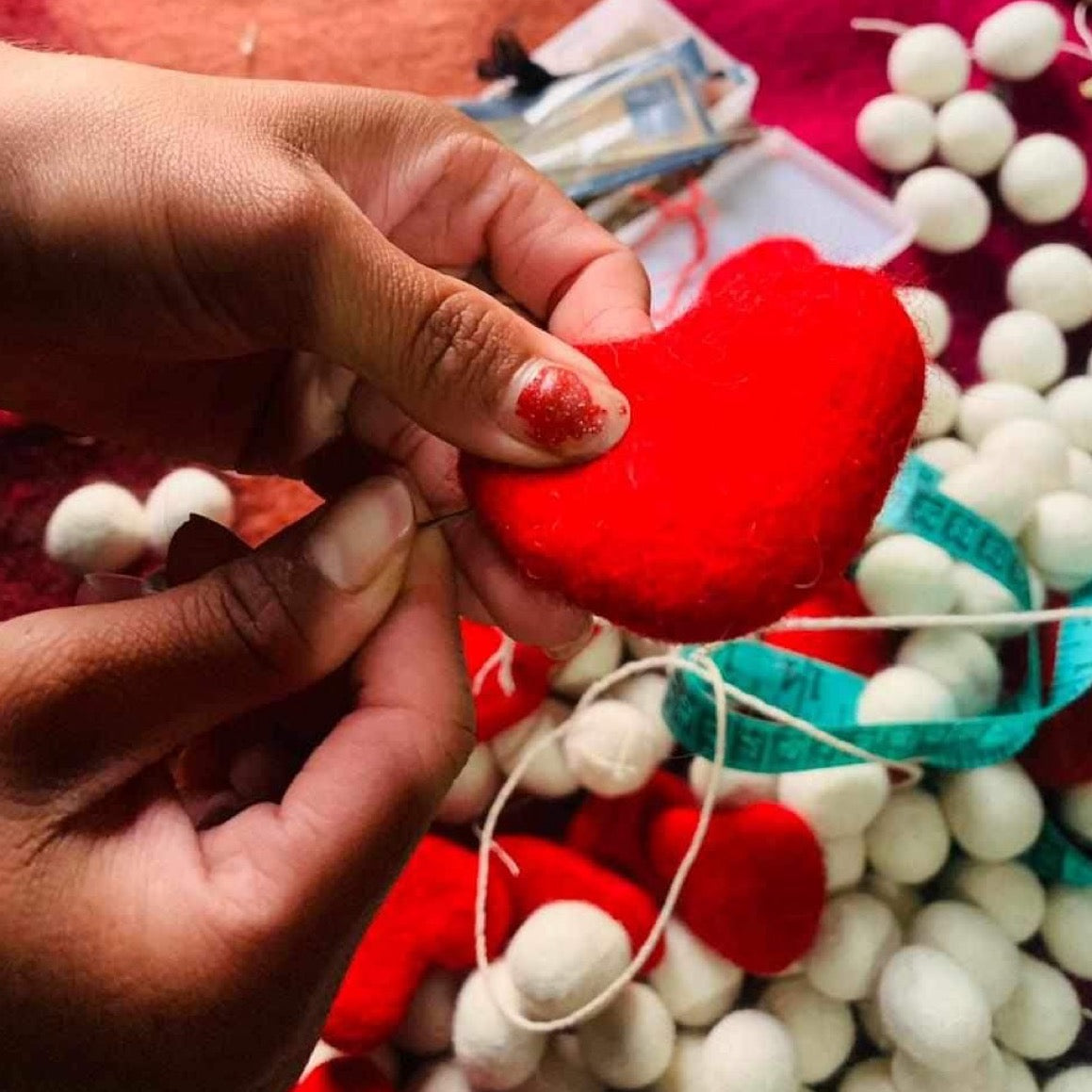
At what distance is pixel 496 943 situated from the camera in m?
0.77

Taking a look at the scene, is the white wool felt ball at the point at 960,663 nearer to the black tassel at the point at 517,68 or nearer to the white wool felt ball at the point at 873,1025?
the white wool felt ball at the point at 873,1025

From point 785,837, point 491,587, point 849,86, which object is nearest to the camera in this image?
point 491,587

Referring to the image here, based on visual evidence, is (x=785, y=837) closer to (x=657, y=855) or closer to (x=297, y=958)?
(x=657, y=855)

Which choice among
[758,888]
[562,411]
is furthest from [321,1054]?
[562,411]

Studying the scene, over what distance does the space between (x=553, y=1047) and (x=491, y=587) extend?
35 cm

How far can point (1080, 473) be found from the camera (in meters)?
0.89

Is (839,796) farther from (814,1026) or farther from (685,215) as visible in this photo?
(685,215)

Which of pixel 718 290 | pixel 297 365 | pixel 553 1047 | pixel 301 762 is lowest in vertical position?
pixel 553 1047

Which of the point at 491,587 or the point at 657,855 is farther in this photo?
the point at 657,855

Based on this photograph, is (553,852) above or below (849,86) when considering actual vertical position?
below

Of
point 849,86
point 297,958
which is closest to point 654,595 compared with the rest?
point 297,958

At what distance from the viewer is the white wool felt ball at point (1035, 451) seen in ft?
2.80

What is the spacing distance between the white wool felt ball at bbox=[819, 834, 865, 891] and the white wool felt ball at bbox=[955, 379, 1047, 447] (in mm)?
334

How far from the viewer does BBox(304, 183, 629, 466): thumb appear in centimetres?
49
